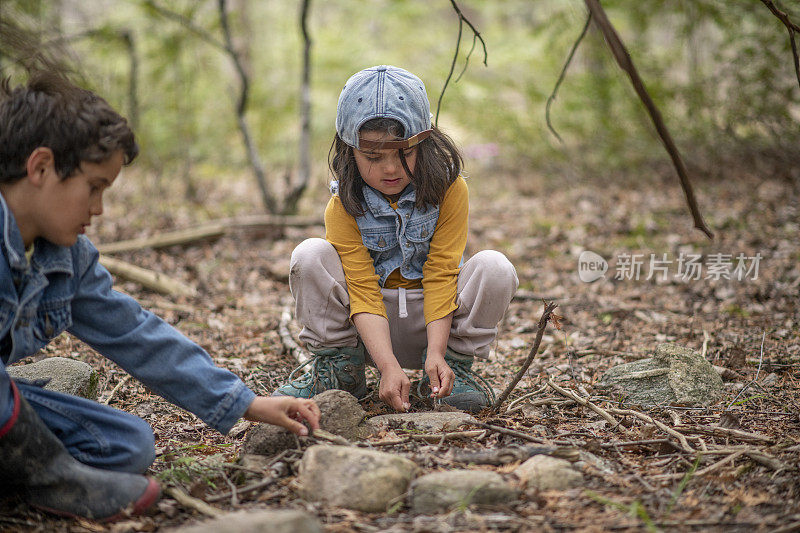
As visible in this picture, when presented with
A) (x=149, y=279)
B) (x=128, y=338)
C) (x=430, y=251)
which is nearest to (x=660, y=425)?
(x=430, y=251)

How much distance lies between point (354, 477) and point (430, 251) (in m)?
1.21

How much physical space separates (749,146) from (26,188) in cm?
738

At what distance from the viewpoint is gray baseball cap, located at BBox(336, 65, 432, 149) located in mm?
2490

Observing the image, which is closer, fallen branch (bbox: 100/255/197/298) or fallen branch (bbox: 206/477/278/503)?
fallen branch (bbox: 206/477/278/503)

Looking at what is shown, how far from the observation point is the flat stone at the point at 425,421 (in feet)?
7.89

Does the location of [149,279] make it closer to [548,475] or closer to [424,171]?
[424,171]

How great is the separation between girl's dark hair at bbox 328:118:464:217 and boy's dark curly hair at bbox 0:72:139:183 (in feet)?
3.37

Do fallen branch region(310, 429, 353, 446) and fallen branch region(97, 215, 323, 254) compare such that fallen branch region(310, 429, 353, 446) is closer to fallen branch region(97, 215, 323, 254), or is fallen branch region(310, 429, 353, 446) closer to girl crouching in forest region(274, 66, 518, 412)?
girl crouching in forest region(274, 66, 518, 412)

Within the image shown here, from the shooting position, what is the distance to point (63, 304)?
2.04m

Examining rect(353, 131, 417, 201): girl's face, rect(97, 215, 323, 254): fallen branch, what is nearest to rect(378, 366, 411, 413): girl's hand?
rect(353, 131, 417, 201): girl's face

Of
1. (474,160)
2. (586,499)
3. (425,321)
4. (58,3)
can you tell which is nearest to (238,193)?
(58,3)
